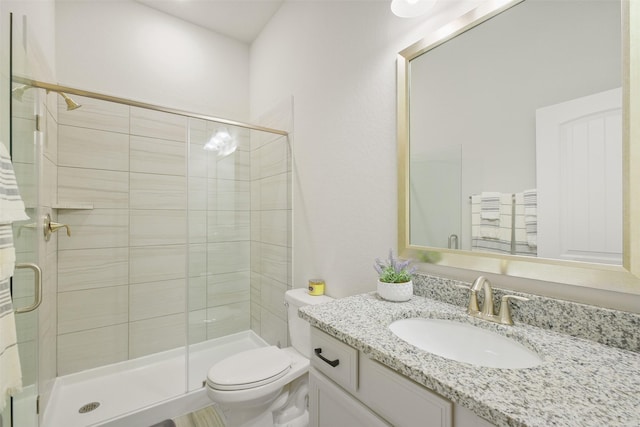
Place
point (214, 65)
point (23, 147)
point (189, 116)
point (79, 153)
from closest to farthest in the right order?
point (23, 147)
point (189, 116)
point (79, 153)
point (214, 65)

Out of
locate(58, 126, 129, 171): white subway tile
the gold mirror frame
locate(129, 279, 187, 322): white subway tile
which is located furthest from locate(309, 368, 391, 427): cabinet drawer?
locate(58, 126, 129, 171): white subway tile

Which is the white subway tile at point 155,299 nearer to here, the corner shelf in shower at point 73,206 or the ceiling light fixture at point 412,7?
the corner shelf in shower at point 73,206

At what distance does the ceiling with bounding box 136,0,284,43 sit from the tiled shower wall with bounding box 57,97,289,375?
2.82 ft

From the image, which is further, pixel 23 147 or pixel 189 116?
pixel 189 116

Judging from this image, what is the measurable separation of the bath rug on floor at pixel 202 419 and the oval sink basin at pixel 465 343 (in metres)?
1.44

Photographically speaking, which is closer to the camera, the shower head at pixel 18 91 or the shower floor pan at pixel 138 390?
the shower head at pixel 18 91

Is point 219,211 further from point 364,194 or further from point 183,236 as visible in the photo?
point 364,194

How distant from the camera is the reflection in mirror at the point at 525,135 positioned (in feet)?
2.63

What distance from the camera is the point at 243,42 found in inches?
111

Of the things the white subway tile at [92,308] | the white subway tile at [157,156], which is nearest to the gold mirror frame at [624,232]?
the white subway tile at [157,156]

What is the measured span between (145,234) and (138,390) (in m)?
1.11

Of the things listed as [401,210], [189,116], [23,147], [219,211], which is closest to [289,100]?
[189,116]

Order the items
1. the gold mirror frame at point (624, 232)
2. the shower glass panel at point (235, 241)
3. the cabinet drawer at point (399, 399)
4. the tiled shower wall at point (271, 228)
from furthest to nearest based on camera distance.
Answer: the tiled shower wall at point (271, 228) < the shower glass panel at point (235, 241) < the gold mirror frame at point (624, 232) < the cabinet drawer at point (399, 399)

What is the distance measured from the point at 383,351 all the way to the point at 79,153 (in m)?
2.48
